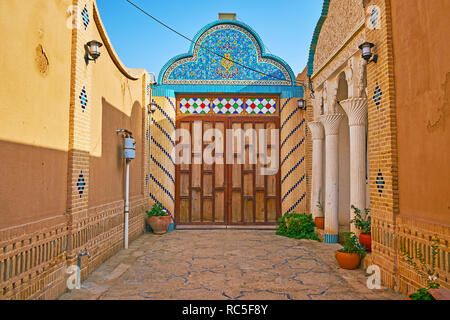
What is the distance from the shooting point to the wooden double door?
351 inches

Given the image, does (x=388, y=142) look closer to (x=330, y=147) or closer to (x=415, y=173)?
(x=415, y=173)

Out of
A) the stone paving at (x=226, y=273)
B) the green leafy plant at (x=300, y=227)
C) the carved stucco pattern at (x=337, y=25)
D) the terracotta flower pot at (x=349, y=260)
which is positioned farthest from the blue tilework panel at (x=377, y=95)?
the green leafy plant at (x=300, y=227)

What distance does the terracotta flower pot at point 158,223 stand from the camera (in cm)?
803

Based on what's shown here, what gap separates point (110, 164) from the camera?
587cm

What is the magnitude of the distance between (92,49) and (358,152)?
15.4 ft

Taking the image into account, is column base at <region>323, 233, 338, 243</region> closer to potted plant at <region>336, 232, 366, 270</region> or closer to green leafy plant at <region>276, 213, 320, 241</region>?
green leafy plant at <region>276, 213, 320, 241</region>

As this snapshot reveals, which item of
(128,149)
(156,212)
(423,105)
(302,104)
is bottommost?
(156,212)

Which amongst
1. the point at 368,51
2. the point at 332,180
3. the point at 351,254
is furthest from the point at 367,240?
the point at 368,51

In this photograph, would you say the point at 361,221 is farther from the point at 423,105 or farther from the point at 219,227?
the point at 219,227

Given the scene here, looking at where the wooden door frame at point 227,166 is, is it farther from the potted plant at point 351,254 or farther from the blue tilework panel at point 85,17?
the blue tilework panel at point 85,17

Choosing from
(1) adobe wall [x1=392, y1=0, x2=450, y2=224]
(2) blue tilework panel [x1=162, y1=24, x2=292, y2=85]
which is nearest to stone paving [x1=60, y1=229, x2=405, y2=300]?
(1) adobe wall [x1=392, y1=0, x2=450, y2=224]

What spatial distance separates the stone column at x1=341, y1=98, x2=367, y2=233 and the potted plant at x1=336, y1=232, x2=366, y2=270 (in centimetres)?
54

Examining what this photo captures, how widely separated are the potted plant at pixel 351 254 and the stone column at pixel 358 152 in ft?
1.78

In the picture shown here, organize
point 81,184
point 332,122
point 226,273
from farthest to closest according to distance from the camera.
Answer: point 332,122 → point 226,273 → point 81,184
